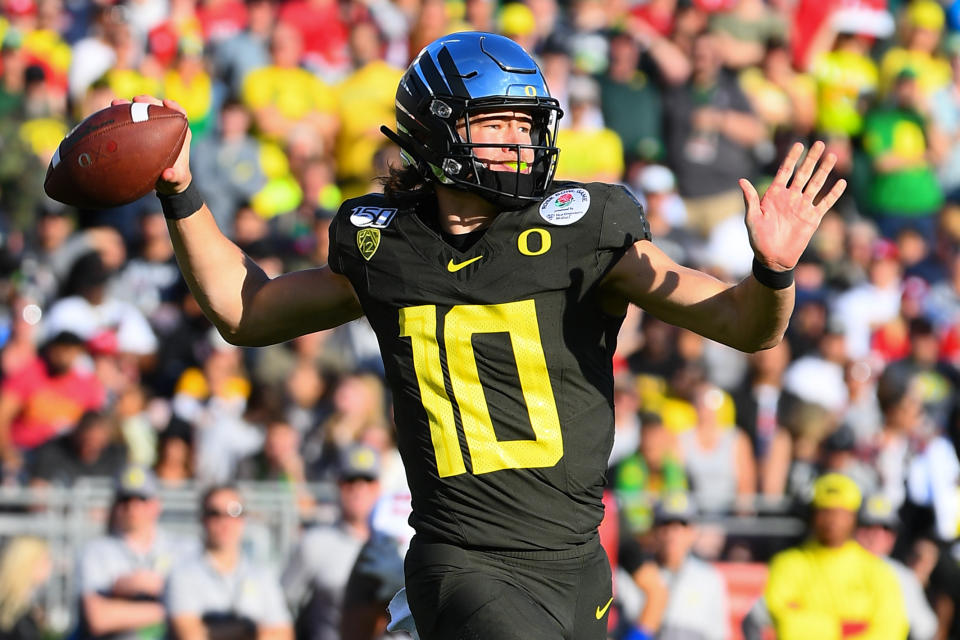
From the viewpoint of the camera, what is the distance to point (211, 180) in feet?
34.3

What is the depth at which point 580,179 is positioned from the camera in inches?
426

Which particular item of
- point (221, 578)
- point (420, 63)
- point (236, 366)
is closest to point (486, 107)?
point (420, 63)

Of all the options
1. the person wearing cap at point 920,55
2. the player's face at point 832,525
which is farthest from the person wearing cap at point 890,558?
the person wearing cap at point 920,55

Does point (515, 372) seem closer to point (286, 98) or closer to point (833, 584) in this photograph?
point (833, 584)

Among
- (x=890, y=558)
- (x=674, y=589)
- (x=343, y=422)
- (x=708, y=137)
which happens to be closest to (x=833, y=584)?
(x=890, y=558)

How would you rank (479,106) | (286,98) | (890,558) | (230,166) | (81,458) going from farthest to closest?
1. (286,98)
2. (230,166)
3. (81,458)
4. (890,558)
5. (479,106)

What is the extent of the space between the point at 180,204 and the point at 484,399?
3.56 feet

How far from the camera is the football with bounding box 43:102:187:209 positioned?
4.20 meters

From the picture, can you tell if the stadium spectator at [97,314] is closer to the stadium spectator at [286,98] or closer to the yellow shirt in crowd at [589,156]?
the stadium spectator at [286,98]

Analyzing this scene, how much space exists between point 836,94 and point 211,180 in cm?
486

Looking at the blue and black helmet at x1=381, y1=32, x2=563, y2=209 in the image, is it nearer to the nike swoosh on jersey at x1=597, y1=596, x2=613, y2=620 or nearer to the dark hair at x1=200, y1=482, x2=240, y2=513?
the nike swoosh on jersey at x1=597, y1=596, x2=613, y2=620

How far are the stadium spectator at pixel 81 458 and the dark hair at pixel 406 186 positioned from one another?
4.56 m

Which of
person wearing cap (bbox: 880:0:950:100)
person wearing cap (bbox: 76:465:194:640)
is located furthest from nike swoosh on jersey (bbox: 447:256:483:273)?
person wearing cap (bbox: 880:0:950:100)

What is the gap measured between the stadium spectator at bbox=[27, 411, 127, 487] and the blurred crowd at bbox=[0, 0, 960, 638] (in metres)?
0.01
